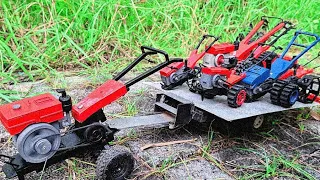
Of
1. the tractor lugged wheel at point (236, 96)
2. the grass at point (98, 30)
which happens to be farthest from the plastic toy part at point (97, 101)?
the grass at point (98, 30)

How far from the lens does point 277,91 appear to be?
1.85 metres

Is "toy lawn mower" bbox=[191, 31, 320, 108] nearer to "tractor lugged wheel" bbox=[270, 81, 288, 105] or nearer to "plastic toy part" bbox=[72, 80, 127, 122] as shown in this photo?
"tractor lugged wheel" bbox=[270, 81, 288, 105]

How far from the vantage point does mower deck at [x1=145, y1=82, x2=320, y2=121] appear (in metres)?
1.72

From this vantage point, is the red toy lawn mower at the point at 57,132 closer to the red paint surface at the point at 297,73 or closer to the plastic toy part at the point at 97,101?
the plastic toy part at the point at 97,101

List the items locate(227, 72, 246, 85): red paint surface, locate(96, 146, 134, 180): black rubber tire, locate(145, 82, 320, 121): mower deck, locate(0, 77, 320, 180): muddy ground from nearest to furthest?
locate(96, 146, 134, 180): black rubber tire, locate(0, 77, 320, 180): muddy ground, locate(145, 82, 320, 121): mower deck, locate(227, 72, 246, 85): red paint surface

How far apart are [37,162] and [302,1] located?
3.35 meters

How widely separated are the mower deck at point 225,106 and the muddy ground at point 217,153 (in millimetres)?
152

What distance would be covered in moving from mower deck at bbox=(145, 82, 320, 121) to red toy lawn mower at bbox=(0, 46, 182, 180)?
1.31 ft

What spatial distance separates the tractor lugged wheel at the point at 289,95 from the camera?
71.1 inches

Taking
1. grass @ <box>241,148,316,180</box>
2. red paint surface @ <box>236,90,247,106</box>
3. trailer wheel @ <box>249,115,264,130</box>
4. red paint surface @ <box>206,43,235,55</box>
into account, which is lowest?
grass @ <box>241,148,316,180</box>

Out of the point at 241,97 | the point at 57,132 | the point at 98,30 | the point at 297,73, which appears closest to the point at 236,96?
the point at 241,97

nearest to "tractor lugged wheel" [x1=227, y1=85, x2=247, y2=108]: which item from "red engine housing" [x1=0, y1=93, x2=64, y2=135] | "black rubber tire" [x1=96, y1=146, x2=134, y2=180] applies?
"black rubber tire" [x1=96, y1=146, x2=134, y2=180]

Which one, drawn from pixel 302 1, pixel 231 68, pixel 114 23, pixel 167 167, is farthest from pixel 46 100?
pixel 302 1

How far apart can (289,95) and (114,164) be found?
3.04 ft
